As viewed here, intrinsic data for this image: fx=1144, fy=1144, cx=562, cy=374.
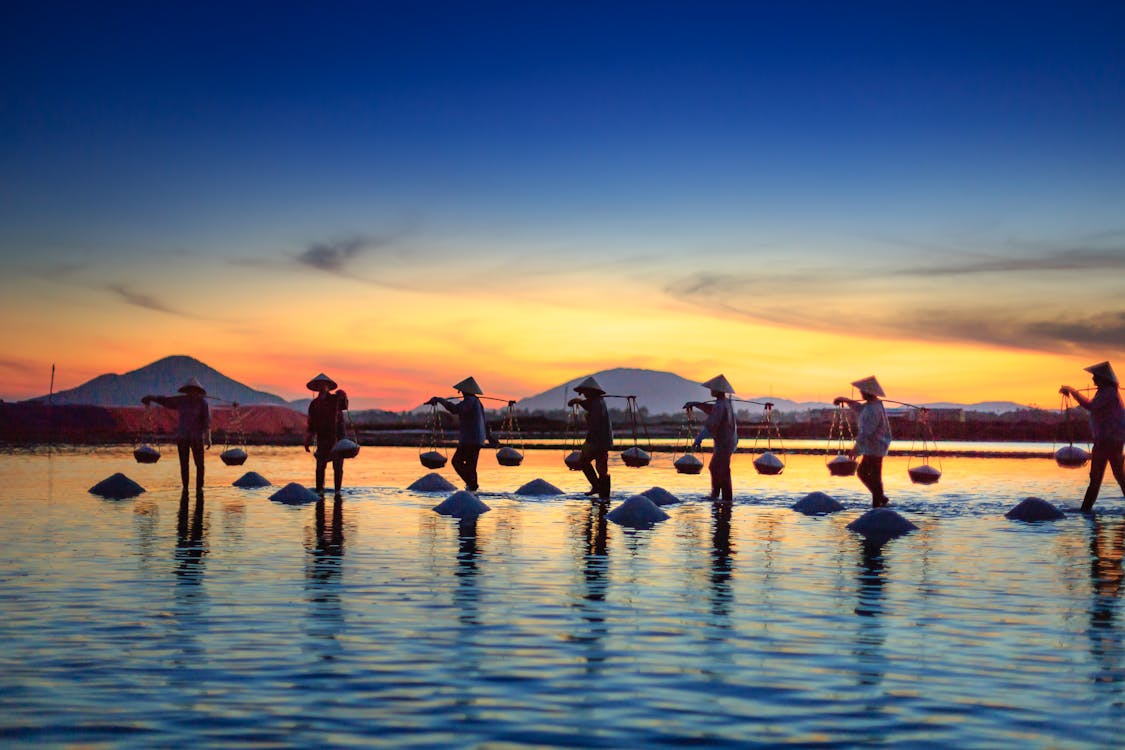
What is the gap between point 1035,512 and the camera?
20422mm

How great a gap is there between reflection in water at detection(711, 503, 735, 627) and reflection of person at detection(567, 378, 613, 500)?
275cm

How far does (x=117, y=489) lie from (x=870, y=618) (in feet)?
62.4

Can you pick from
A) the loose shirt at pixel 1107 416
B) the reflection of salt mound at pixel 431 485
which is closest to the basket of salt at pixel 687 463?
the reflection of salt mound at pixel 431 485

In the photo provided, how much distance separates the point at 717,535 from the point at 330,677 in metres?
10.4

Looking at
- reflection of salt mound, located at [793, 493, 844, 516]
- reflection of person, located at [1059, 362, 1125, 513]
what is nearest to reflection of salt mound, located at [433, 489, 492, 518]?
reflection of salt mound, located at [793, 493, 844, 516]

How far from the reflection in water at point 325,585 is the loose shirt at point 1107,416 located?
13.5 meters

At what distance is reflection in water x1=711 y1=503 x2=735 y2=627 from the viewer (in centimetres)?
1052

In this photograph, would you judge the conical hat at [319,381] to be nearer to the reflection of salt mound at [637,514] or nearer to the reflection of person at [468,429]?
the reflection of person at [468,429]

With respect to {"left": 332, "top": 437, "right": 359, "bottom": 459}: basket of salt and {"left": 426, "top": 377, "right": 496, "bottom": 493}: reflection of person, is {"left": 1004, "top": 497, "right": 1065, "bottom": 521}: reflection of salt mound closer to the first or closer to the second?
{"left": 426, "top": 377, "right": 496, "bottom": 493}: reflection of person

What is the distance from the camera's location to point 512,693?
7.34 meters

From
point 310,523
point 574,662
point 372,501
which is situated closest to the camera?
point 574,662

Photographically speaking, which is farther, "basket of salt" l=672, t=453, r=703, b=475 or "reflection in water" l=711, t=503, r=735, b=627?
"basket of salt" l=672, t=453, r=703, b=475

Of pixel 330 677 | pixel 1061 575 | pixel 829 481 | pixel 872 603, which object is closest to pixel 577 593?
pixel 872 603

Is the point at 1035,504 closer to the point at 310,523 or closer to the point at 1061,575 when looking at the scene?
the point at 1061,575
